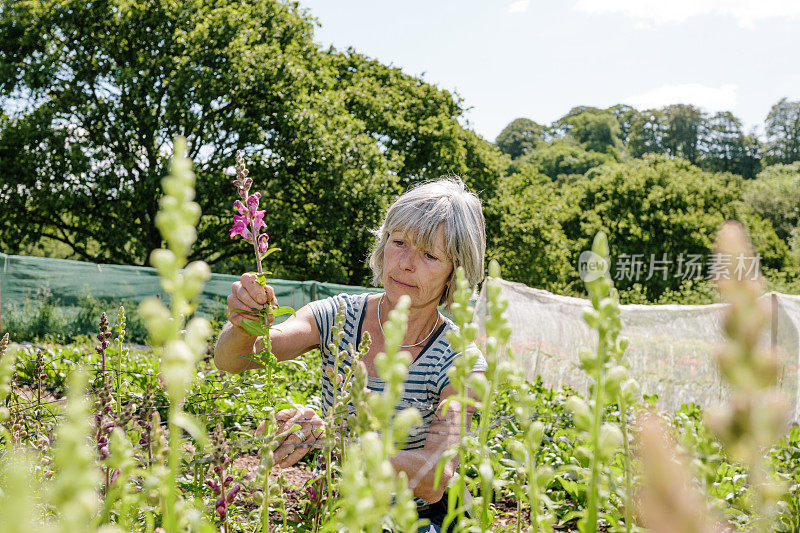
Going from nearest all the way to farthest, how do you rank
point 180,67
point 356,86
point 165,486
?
point 165,486 → point 180,67 → point 356,86

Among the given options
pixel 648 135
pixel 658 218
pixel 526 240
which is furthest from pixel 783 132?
pixel 526 240

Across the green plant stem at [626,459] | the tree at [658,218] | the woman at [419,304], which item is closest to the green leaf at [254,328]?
the woman at [419,304]

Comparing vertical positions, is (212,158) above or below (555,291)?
above

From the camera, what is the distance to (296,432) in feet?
4.75

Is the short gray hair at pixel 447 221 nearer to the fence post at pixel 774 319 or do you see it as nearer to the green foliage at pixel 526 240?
the fence post at pixel 774 319

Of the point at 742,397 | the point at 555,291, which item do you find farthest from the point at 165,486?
the point at 555,291

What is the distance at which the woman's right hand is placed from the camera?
1.84 meters

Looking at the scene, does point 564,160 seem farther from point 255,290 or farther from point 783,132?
point 255,290

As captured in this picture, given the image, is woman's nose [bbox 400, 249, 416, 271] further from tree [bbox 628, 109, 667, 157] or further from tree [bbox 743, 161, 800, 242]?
tree [bbox 628, 109, 667, 157]

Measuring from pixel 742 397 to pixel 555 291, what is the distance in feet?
88.7

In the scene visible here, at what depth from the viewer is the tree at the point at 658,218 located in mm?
32688

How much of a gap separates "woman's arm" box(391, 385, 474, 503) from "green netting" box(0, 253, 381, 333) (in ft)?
35.7

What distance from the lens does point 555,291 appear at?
2662cm

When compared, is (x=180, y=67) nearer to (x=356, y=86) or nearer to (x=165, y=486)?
(x=356, y=86)
